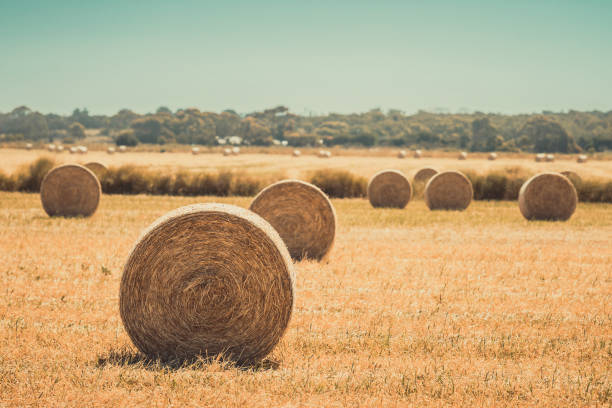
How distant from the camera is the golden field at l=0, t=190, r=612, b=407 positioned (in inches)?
223

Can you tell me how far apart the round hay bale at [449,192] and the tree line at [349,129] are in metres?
63.7

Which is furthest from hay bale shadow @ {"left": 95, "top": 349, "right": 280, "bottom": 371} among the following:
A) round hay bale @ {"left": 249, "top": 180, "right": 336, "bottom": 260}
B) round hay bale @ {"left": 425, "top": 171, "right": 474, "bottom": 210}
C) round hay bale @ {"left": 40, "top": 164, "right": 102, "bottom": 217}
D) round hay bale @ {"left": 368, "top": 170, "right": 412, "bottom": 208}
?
round hay bale @ {"left": 368, "top": 170, "right": 412, "bottom": 208}

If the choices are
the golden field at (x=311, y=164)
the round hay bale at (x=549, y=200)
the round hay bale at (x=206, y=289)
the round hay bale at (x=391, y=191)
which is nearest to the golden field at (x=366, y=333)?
the round hay bale at (x=206, y=289)

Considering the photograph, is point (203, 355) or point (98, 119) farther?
point (98, 119)

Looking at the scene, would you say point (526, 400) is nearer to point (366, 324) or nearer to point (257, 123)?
point (366, 324)

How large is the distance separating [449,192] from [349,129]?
337ft

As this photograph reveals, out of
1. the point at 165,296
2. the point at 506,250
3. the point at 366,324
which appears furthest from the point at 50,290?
the point at 506,250

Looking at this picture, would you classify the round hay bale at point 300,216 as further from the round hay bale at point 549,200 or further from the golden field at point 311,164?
the golden field at point 311,164

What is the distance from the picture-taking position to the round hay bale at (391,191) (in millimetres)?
24531

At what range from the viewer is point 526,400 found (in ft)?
18.6

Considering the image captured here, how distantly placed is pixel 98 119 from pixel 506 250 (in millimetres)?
149779

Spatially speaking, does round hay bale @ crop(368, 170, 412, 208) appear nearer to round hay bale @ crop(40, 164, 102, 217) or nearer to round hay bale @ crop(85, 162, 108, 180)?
round hay bale @ crop(40, 164, 102, 217)

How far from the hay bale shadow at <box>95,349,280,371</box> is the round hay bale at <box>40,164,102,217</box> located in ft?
43.3

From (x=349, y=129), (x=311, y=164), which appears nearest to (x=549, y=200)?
(x=311, y=164)
